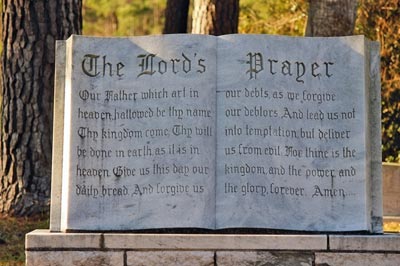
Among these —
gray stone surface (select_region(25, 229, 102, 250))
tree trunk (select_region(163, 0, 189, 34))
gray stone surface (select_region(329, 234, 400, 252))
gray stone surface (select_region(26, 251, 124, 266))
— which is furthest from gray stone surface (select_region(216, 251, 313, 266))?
tree trunk (select_region(163, 0, 189, 34))

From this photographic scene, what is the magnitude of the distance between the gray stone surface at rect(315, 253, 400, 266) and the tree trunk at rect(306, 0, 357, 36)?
5.54 meters

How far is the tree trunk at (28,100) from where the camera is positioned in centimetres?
1025

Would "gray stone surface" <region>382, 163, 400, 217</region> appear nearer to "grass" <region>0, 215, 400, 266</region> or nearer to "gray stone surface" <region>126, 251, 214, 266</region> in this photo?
"grass" <region>0, 215, 400, 266</region>

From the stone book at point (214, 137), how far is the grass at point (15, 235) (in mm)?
1993

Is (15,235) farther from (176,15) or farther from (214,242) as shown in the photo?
(176,15)

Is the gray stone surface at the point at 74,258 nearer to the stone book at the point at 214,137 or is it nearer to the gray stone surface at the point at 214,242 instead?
the gray stone surface at the point at 214,242

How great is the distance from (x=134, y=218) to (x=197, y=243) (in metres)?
0.47

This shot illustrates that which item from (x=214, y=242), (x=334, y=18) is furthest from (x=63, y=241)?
(x=334, y=18)

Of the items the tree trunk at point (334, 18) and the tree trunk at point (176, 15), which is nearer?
the tree trunk at point (334, 18)

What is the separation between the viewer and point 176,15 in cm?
1612

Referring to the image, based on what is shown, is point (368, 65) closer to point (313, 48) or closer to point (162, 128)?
point (313, 48)

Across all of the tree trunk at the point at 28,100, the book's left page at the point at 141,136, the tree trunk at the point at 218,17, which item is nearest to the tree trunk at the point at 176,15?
the tree trunk at the point at 218,17

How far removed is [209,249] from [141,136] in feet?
2.93

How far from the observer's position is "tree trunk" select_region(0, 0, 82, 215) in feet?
33.6
